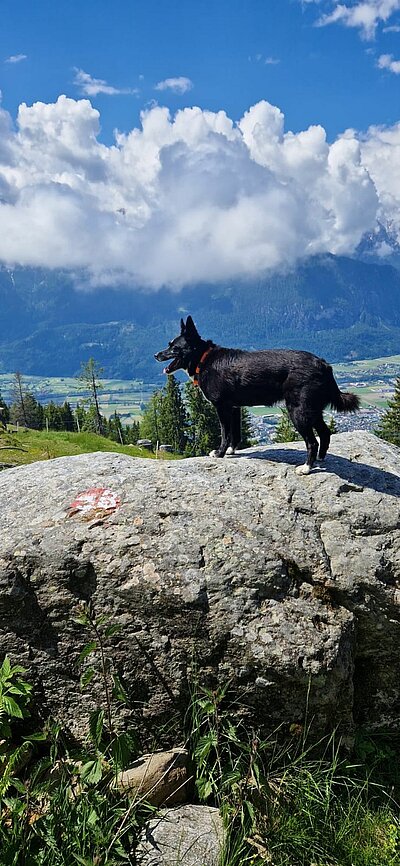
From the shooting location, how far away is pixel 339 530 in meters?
7.11

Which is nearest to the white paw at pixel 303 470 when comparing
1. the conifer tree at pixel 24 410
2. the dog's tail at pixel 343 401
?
the dog's tail at pixel 343 401

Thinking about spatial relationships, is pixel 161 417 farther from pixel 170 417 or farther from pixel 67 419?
pixel 67 419

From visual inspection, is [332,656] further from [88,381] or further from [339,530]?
[88,381]

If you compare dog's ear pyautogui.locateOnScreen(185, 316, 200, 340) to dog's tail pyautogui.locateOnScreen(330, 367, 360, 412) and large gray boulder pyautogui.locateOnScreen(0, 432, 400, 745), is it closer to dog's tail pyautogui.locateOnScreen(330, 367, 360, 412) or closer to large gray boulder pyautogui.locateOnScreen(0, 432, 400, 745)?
dog's tail pyautogui.locateOnScreen(330, 367, 360, 412)

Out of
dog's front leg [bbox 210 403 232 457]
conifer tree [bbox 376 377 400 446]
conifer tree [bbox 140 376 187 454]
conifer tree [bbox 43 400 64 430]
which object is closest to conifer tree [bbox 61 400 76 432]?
conifer tree [bbox 43 400 64 430]

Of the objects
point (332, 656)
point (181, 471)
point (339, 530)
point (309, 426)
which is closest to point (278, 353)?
point (309, 426)

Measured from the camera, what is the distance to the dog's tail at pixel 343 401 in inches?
339

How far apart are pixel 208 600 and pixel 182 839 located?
2.27m

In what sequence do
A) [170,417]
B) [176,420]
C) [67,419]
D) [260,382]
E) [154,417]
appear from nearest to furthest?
[260,382] → [176,420] → [170,417] → [154,417] → [67,419]

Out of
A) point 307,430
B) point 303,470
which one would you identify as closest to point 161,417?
point 307,430

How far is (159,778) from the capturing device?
225 inches

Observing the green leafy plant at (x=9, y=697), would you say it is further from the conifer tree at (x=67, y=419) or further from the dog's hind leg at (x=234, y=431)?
the conifer tree at (x=67, y=419)

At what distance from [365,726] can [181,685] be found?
254 cm

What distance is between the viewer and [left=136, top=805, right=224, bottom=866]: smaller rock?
509 centimetres
